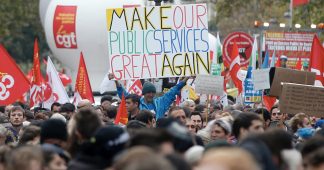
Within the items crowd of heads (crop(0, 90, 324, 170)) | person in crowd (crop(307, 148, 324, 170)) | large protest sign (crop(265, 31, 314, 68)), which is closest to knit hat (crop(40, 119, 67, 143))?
crowd of heads (crop(0, 90, 324, 170))

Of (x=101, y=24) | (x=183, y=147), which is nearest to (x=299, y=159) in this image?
(x=183, y=147)

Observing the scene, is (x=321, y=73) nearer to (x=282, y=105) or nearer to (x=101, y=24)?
(x=282, y=105)

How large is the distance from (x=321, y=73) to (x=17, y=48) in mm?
43491

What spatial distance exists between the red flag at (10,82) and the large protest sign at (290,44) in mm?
13829

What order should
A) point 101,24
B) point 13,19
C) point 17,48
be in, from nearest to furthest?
point 101,24, point 13,19, point 17,48

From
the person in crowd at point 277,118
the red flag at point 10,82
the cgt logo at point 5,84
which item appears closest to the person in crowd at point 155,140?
the person in crowd at point 277,118

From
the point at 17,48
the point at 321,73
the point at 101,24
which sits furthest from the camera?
the point at 17,48

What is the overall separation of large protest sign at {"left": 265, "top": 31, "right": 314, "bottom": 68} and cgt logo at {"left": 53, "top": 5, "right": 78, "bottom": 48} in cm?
506

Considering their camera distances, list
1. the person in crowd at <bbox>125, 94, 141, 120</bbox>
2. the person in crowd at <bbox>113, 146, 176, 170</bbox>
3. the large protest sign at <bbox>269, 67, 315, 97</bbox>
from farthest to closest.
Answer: the large protest sign at <bbox>269, 67, 315, 97</bbox>, the person in crowd at <bbox>125, 94, 141, 120</bbox>, the person in crowd at <bbox>113, 146, 176, 170</bbox>

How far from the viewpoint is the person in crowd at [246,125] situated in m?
12.0

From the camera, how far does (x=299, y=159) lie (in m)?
10.1

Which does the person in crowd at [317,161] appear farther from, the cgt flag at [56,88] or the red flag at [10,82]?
the cgt flag at [56,88]

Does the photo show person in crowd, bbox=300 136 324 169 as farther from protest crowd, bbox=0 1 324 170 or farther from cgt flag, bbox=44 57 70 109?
cgt flag, bbox=44 57 70 109

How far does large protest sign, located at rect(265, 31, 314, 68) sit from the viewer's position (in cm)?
3512
